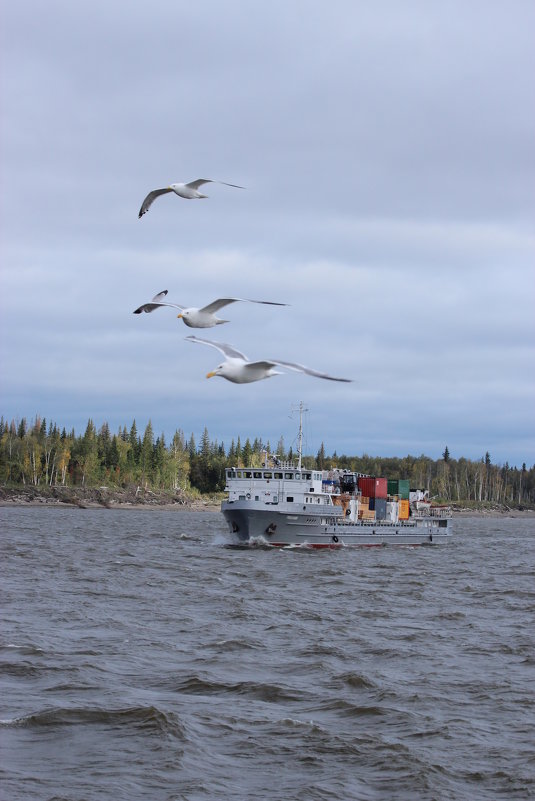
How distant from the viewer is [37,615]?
119 feet

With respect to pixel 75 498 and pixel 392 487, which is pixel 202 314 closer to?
pixel 392 487

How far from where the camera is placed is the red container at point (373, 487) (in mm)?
94500

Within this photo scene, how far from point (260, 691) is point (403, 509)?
7698 centimetres

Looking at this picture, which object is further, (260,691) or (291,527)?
(291,527)

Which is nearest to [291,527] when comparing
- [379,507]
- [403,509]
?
[379,507]

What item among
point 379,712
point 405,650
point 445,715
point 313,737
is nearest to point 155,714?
point 313,737

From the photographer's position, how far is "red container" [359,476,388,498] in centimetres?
9450

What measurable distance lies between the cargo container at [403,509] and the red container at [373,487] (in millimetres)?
5498

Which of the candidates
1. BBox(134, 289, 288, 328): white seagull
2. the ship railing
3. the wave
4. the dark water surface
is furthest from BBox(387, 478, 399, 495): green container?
BBox(134, 289, 288, 328): white seagull

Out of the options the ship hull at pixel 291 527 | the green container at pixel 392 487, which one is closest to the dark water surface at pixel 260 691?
the ship hull at pixel 291 527

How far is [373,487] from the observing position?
95062 millimetres

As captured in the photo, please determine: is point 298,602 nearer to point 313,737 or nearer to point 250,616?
point 250,616

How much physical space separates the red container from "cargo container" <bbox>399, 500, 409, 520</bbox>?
18.0 ft

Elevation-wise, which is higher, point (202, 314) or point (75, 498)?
point (202, 314)
